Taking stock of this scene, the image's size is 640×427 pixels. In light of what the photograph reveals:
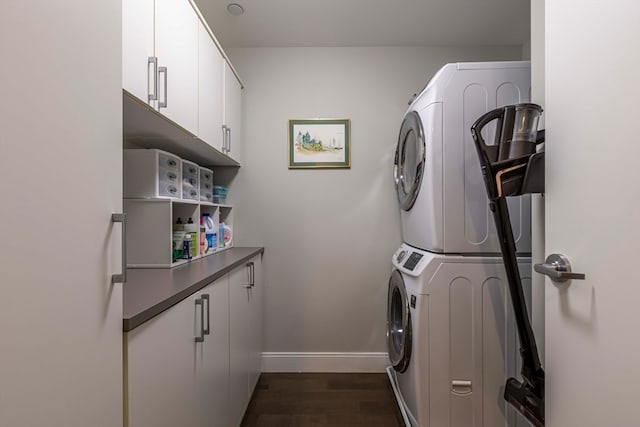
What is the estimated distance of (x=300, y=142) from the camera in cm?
238

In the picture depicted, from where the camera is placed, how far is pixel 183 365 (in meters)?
0.99

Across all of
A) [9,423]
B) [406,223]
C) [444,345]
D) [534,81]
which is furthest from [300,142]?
[9,423]

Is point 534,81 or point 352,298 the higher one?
point 534,81

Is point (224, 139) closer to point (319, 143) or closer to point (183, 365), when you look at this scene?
point (319, 143)

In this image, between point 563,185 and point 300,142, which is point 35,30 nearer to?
point 563,185

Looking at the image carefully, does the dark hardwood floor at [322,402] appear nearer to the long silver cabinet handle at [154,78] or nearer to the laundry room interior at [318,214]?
the laundry room interior at [318,214]

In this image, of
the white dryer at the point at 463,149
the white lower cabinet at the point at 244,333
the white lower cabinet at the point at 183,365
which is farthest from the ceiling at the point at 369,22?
the white lower cabinet at the point at 183,365

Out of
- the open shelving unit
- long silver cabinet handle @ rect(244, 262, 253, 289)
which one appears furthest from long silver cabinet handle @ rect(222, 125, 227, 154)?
long silver cabinet handle @ rect(244, 262, 253, 289)

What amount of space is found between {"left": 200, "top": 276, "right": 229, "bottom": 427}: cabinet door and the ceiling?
5.77ft

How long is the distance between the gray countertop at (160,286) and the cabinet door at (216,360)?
0.21ft

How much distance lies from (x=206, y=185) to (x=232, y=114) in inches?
21.3

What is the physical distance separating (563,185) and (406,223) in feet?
3.59

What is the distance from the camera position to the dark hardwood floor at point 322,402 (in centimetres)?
180

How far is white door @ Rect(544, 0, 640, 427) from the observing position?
0.68 metres
